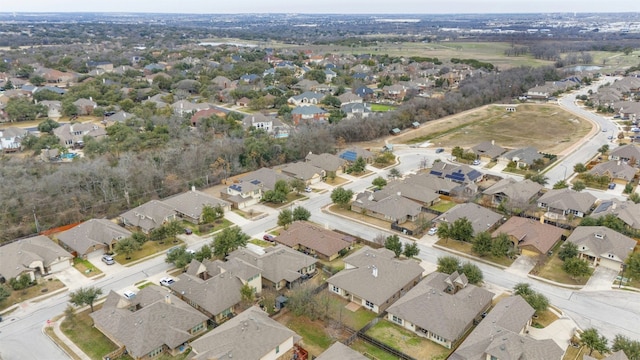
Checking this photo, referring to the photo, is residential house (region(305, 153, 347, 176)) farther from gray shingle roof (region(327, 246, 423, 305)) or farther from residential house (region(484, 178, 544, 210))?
gray shingle roof (region(327, 246, 423, 305))

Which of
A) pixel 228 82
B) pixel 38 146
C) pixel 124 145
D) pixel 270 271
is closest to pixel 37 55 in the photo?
pixel 228 82

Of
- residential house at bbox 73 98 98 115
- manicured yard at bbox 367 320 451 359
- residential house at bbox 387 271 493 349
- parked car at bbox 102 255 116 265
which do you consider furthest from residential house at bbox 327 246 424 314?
residential house at bbox 73 98 98 115

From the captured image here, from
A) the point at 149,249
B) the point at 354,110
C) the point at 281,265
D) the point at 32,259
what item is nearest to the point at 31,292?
the point at 32,259

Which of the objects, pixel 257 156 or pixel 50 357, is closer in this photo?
pixel 50 357

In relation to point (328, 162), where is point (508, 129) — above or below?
below

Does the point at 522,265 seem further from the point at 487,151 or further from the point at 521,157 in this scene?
the point at 487,151

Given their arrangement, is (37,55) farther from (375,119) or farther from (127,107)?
(375,119)

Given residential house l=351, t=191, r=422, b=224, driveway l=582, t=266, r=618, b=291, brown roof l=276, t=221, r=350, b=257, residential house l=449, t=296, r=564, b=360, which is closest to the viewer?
residential house l=449, t=296, r=564, b=360
